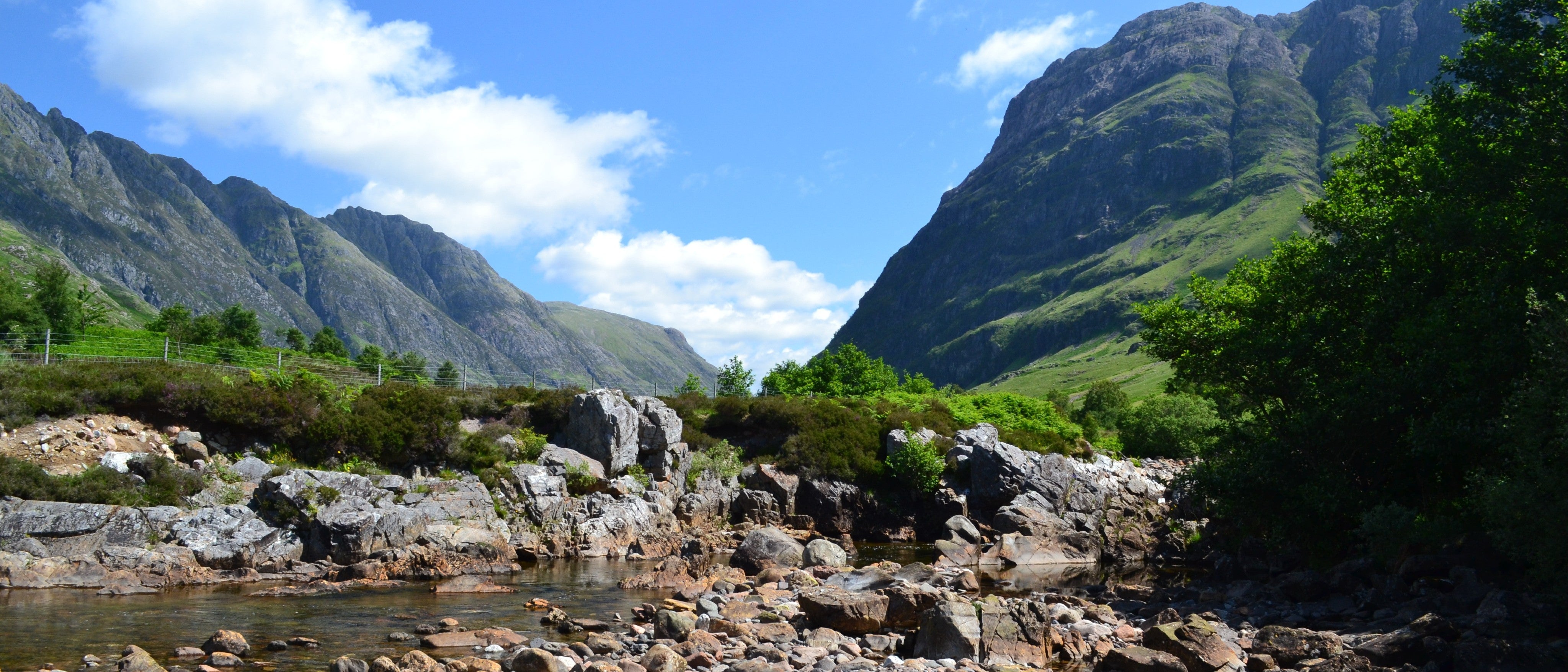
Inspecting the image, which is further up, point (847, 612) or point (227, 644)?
point (227, 644)

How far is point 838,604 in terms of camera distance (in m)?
17.8

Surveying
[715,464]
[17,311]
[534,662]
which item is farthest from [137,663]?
[17,311]

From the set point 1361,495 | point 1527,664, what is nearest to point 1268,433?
point 1361,495

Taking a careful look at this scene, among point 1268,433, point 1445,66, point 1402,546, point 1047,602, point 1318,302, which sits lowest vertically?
point 1047,602

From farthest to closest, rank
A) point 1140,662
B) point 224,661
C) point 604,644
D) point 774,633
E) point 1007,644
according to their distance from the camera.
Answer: point 774,633 → point 604,644 → point 1007,644 → point 224,661 → point 1140,662

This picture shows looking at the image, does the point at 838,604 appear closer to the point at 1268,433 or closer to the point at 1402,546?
the point at 1402,546

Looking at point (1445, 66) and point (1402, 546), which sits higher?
point (1445, 66)

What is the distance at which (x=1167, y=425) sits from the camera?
5712 cm

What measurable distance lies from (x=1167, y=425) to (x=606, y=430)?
39.5m

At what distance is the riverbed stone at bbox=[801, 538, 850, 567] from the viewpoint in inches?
1094

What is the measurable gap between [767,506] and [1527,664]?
29.5 m

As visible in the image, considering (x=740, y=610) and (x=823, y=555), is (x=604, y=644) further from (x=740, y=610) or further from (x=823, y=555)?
(x=823, y=555)

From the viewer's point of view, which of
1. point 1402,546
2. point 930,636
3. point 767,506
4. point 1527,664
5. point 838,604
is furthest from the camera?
point 767,506

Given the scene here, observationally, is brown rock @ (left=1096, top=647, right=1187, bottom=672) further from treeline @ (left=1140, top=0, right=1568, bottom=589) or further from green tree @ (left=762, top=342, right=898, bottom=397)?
green tree @ (left=762, top=342, right=898, bottom=397)
